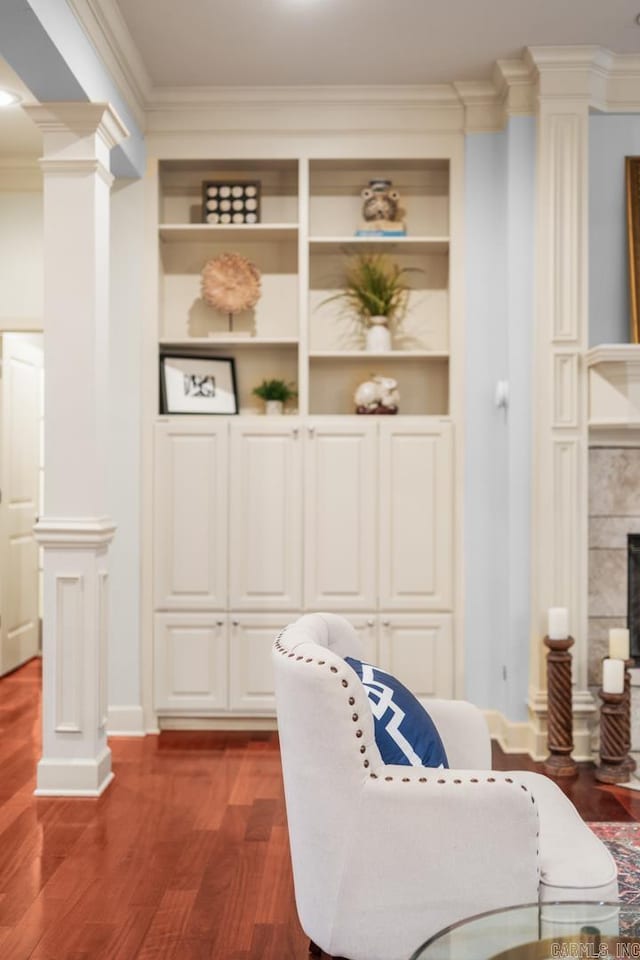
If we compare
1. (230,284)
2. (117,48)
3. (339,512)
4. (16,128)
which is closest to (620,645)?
(339,512)

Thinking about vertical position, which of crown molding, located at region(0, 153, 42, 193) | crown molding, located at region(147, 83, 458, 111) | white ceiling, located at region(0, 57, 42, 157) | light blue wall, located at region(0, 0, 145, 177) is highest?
crown molding, located at region(147, 83, 458, 111)

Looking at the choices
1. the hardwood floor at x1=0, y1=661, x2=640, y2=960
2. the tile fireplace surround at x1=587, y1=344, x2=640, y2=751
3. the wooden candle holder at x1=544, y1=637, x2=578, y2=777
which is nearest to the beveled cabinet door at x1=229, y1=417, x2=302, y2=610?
the hardwood floor at x1=0, y1=661, x2=640, y2=960

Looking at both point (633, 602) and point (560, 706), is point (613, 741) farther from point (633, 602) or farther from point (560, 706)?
point (633, 602)

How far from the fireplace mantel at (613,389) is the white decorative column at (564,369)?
0.05m

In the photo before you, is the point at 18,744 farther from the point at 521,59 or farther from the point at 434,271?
the point at 521,59

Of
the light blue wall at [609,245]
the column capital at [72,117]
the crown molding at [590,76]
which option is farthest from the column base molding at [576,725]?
the column capital at [72,117]

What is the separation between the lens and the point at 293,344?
14.8 ft

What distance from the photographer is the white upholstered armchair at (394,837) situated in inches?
74.2

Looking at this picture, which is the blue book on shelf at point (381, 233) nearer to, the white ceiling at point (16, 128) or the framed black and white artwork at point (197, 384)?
the framed black and white artwork at point (197, 384)

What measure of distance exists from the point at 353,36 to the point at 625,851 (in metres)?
3.20

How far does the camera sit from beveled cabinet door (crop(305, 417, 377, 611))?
4285mm

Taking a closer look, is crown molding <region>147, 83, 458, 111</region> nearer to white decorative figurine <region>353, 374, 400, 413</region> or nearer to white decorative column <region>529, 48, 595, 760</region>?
white decorative column <region>529, 48, 595, 760</region>

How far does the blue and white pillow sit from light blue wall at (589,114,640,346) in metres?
2.48

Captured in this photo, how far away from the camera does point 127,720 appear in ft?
14.1
